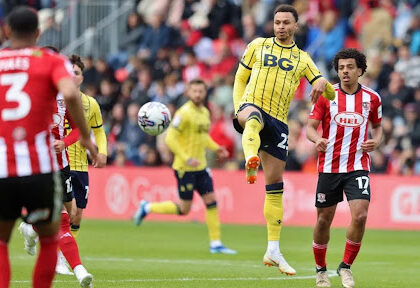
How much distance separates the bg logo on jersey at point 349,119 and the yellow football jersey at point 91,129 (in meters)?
2.63

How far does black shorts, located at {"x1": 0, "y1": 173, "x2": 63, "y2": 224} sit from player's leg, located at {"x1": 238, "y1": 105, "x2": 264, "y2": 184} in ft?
9.91

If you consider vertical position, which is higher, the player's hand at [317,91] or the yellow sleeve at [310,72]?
the yellow sleeve at [310,72]

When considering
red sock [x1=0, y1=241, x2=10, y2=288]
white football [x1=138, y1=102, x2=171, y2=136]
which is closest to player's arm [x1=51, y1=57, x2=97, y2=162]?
red sock [x1=0, y1=241, x2=10, y2=288]

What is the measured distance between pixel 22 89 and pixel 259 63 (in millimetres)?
4187

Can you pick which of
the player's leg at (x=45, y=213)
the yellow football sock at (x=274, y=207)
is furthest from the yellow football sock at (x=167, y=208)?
the player's leg at (x=45, y=213)

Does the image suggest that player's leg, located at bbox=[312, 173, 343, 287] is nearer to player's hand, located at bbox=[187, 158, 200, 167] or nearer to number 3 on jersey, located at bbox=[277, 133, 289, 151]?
number 3 on jersey, located at bbox=[277, 133, 289, 151]

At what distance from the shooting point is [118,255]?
15.1 meters

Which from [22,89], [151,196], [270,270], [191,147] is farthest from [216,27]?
[22,89]

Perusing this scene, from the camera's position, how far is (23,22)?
7.28 meters

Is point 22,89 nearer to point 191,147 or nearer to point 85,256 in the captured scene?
point 85,256

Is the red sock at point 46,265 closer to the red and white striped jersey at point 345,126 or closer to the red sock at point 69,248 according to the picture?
the red sock at point 69,248

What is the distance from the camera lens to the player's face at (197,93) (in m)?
16.6

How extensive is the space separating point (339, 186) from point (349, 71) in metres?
1.25

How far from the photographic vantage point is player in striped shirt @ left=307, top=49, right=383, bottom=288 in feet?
35.1
